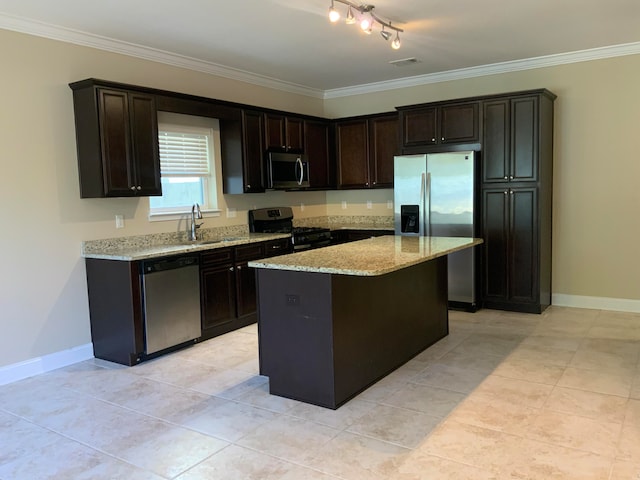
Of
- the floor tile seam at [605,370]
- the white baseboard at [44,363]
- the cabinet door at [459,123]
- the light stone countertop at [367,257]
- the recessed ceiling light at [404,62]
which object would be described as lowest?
the floor tile seam at [605,370]

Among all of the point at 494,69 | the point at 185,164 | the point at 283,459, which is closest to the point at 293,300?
the point at 283,459

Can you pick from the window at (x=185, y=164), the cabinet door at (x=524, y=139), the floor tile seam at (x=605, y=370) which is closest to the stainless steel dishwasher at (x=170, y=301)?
the window at (x=185, y=164)

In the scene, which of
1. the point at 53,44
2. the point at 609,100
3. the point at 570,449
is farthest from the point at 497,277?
the point at 53,44

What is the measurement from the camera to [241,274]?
5090mm

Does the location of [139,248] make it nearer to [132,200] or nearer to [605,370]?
[132,200]

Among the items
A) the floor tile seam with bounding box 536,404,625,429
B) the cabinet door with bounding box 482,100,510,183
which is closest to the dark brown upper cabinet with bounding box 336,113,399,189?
the cabinet door with bounding box 482,100,510,183

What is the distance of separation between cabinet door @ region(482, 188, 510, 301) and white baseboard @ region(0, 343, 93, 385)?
4084 millimetres

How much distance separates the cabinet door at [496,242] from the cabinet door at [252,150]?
2503mm

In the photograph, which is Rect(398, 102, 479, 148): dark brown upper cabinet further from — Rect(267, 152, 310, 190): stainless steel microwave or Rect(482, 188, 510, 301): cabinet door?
Rect(267, 152, 310, 190): stainless steel microwave

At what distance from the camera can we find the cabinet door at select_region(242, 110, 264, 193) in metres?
5.50

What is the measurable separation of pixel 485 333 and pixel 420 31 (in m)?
2.84

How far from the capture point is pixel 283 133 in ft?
19.7

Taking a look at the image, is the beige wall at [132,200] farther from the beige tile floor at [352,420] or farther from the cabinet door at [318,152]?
the beige tile floor at [352,420]

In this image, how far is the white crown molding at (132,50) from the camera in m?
3.88
